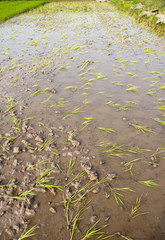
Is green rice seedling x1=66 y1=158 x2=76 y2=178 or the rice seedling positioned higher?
green rice seedling x1=66 y1=158 x2=76 y2=178

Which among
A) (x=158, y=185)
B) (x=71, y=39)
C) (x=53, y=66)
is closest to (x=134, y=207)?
(x=158, y=185)

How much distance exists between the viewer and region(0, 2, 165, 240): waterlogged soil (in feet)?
4.53

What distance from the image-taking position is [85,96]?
3.22 meters

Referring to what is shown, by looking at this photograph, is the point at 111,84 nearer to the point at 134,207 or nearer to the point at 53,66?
the point at 53,66

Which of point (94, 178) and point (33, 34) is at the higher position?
point (33, 34)

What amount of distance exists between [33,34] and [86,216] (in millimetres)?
8640

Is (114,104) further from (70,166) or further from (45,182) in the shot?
(45,182)

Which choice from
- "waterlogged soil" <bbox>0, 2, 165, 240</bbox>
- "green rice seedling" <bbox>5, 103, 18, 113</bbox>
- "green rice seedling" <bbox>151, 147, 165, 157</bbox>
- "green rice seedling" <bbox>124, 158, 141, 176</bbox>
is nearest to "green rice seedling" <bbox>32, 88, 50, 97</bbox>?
"waterlogged soil" <bbox>0, 2, 165, 240</bbox>

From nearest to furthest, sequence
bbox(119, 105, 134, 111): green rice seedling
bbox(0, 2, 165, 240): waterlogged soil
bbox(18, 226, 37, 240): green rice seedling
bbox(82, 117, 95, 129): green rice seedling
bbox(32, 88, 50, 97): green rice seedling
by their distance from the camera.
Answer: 1. bbox(18, 226, 37, 240): green rice seedling
2. bbox(0, 2, 165, 240): waterlogged soil
3. bbox(82, 117, 95, 129): green rice seedling
4. bbox(119, 105, 134, 111): green rice seedling
5. bbox(32, 88, 50, 97): green rice seedling

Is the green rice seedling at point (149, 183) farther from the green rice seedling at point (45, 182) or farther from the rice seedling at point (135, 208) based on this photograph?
the green rice seedling at point (45, 182)

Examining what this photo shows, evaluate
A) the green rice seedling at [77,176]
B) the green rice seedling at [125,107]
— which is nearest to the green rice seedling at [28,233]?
the green rice seedling at [77,176]

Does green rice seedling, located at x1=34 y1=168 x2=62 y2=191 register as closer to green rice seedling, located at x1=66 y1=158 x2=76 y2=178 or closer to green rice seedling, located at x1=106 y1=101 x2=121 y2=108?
green rice seedling, located at x1=66 y1=158 x2=76 y2=178

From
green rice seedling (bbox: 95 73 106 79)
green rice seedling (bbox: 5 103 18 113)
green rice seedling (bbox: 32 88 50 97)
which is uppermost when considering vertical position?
green rice seedling (bbox: 95 73 106 79)

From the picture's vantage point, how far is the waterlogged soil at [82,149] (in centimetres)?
138
